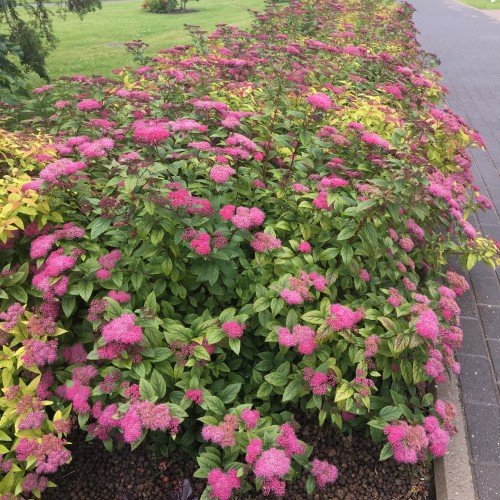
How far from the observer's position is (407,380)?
2.38 metres

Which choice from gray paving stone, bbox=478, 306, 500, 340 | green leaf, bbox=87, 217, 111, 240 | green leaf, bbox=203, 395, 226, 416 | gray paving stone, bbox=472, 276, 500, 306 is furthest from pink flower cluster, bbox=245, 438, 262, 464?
gray paving stone, bbox=472, 276, 500, 306

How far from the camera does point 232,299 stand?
2.76m

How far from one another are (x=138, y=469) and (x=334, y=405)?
115cm

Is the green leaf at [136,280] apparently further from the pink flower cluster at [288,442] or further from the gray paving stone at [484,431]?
the gray paving stone at [484,431]

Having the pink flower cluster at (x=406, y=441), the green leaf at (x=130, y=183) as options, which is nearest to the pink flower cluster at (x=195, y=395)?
the pink flower cluster at (x=406, y=441)

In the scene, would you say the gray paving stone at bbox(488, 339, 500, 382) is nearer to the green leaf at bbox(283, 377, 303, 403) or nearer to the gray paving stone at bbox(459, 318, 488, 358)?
the gray paving stone at bbox(459, 318, 488, 358)

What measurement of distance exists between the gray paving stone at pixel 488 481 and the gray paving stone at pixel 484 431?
0.05 metres

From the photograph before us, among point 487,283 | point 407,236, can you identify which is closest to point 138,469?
point 407,236

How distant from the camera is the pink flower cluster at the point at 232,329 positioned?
2170 mm

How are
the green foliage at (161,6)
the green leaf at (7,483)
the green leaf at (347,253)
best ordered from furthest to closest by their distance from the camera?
1. the green foliage at (161,6)
2. the green leaf at (347,253)
3. the green leaf at (7,483)

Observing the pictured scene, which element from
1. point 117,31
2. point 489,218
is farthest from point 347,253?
point 117,31

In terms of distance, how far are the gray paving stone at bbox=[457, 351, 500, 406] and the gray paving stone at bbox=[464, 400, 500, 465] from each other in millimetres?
61

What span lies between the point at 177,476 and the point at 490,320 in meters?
2.61

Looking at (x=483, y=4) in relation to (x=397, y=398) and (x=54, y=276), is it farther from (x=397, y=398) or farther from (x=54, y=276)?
(x=54, y=276)
